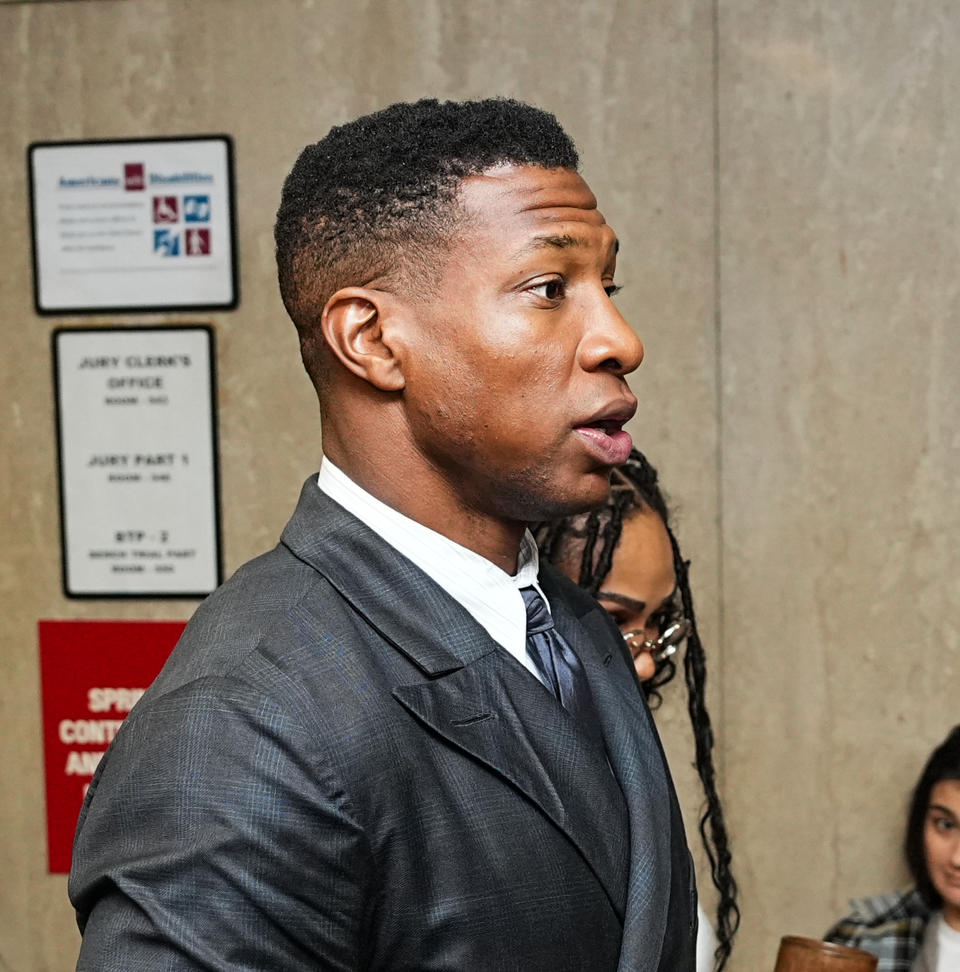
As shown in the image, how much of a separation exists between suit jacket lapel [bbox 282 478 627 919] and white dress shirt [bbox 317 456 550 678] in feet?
0.04

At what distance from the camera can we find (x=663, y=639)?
1.71 m

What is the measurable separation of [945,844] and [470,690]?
1.74 meters

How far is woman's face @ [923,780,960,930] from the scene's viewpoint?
7.47 ft

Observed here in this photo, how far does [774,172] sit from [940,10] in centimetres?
43

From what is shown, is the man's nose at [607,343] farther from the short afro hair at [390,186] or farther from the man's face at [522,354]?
the short afro hair at [390,186]

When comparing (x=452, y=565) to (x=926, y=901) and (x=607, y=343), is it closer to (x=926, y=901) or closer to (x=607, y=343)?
(x=607, y=343)

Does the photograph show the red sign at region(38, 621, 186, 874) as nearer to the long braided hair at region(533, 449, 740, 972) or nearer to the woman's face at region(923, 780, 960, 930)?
the long braided hair at region(533, 449, 740, 972)

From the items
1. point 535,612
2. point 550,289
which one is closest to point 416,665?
point 535,612

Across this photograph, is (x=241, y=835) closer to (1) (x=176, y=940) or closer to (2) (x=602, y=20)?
(1) (x=176, y=940)

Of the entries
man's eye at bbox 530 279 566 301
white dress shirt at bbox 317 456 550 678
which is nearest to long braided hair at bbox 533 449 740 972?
white dress shirt at bbox 317 456 550 678

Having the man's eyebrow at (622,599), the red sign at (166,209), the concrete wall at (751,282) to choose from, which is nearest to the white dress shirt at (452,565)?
the man's eyebrow at (622,599)

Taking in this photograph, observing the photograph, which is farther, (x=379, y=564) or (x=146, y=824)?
(x=379, y=564)

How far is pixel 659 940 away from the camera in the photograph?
94 cm

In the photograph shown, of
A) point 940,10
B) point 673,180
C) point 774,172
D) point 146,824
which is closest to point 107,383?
point 673,180
